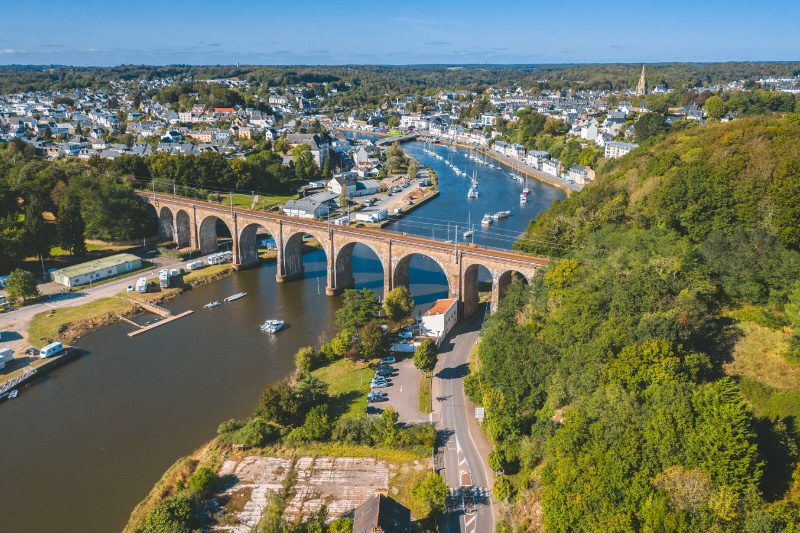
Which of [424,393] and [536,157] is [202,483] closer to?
[424,393]

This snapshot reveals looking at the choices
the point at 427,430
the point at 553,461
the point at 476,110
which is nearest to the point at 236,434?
the point at 427,430

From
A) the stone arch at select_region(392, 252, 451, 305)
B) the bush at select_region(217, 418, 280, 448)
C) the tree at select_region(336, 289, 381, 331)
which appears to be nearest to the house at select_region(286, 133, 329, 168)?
the stone arch at select_region(392, 252, 451, 305)

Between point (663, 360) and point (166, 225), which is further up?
point (663, 360)

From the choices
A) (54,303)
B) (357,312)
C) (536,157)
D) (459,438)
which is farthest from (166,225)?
(536,157)

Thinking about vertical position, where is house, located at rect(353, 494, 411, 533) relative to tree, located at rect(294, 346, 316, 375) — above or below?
above

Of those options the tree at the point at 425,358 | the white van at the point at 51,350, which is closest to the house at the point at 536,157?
the tree at the point at 425,358

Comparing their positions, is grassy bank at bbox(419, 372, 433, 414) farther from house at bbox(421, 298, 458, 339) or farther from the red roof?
the red roof
